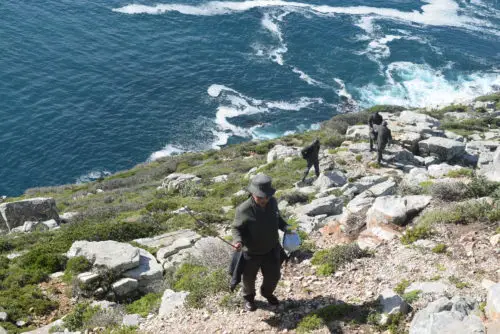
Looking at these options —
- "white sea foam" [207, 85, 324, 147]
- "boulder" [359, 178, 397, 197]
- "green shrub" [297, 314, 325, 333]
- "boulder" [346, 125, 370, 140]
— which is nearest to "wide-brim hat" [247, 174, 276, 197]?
"green shrub" [297, 314, 325, 333]

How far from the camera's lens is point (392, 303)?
9.74 m

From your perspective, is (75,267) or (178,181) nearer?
(75,267)

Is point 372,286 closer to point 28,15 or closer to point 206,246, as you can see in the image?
point 206,246

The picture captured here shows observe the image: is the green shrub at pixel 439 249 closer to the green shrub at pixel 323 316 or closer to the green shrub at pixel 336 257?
the green shrub at pixel 336 257

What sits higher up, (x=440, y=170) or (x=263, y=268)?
(x=263, y=268)

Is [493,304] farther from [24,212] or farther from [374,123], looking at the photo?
[24,212]

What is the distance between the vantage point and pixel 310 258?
42.3ft

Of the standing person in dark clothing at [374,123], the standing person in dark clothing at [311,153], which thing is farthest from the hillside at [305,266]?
the standing person in dark clothing at [374,123]

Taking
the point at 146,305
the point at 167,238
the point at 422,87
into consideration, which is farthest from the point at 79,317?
the point at 422,87

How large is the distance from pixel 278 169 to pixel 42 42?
47651 mm

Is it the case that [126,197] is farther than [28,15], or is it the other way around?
[28,15]

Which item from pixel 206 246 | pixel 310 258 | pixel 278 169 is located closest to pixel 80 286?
pixel 206 246

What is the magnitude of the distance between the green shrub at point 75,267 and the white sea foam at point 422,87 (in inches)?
1808

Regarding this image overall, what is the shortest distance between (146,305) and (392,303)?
20.3 feet
